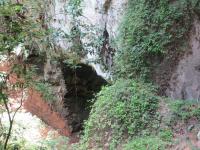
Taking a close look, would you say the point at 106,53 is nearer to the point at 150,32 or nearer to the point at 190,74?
the point at 150,32

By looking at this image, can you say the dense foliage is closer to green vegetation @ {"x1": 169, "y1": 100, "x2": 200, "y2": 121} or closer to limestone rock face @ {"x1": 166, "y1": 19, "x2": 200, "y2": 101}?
limestone rock face @ {"x1": 166, "y1": 19, "x2": 200, "y2": 101}

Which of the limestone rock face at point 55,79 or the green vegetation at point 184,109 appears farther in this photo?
the limestone rock face at point 55,79

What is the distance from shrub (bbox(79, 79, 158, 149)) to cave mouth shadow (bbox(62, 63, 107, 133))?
321cm

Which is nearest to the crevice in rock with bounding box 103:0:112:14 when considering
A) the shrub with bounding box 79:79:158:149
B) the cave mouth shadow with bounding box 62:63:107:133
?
the cave mouth shadow with bounding box 62:63:107:133

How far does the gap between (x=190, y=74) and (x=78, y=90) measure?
489 cm

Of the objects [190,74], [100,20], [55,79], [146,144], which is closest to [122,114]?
[146,144]

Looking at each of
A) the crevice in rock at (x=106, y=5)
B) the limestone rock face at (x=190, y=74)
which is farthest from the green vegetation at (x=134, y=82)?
the crevice in rock at (x=106, y=5)

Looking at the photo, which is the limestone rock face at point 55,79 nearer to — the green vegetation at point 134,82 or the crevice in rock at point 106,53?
the crevice in rock at point 106,53

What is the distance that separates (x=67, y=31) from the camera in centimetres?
1033

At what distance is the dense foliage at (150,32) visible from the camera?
7.57 meters

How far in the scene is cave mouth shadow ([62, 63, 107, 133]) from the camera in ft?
36.3

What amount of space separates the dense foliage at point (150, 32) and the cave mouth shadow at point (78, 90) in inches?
109

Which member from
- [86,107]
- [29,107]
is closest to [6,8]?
[86,107]

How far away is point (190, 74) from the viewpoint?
7.43 m
